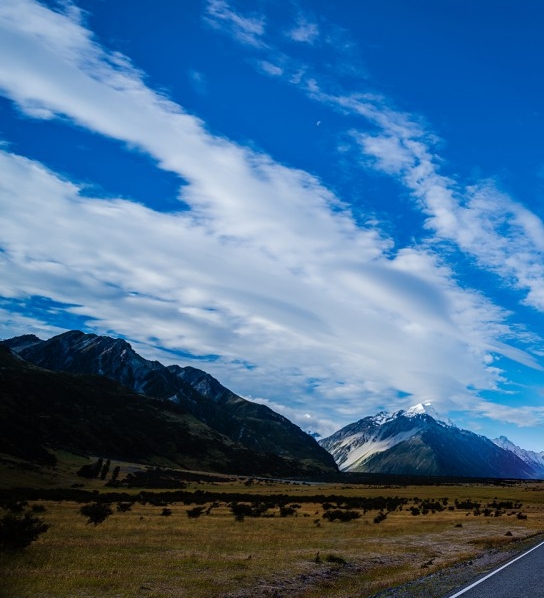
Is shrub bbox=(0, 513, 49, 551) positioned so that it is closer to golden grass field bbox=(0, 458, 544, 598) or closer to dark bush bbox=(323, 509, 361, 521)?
golden grass field bbox=(0, 458, 544, 598)

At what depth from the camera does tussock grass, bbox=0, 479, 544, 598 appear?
57.6ft

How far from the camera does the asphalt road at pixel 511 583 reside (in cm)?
1512

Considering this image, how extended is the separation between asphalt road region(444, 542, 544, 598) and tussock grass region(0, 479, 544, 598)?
326cm

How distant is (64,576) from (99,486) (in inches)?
3598

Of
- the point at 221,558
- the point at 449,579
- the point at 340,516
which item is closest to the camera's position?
the point at 449,579

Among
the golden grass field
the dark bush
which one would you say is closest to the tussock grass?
the golden grass field

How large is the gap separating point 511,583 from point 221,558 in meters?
13.7

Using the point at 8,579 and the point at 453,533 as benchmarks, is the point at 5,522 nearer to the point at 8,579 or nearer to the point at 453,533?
the point at 8,579

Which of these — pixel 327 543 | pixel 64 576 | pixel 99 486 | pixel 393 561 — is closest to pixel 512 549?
pixel 393 561

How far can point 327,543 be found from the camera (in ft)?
106

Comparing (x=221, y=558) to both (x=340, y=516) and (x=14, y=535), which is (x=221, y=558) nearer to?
(x=14, y=535)

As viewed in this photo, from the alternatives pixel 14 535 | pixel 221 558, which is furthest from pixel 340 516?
pixel 14 535

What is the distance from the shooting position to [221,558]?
24281 millimetres

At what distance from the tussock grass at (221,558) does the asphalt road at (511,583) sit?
10.7 feet
